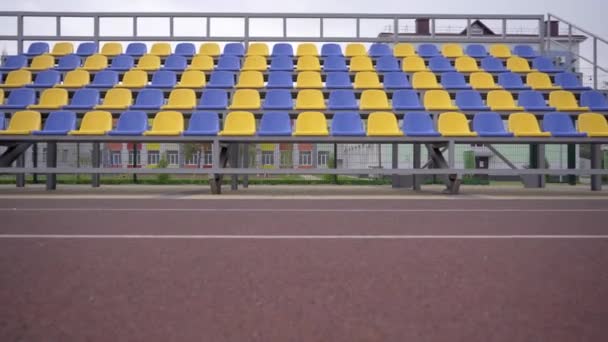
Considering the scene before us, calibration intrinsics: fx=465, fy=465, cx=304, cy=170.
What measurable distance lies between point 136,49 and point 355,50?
20.6 ft

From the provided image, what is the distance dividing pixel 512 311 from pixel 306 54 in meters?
11.8

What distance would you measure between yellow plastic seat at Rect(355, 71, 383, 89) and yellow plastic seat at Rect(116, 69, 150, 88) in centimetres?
497

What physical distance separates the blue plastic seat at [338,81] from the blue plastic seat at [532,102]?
3728 millimetres

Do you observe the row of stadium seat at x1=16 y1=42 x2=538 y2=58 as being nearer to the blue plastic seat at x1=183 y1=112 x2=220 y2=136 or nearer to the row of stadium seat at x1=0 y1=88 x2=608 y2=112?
the row of stadium seat at x1=0 y1=88 x2=608 y2=112

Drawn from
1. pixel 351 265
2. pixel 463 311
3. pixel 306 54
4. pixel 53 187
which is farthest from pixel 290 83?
pixel 463 311

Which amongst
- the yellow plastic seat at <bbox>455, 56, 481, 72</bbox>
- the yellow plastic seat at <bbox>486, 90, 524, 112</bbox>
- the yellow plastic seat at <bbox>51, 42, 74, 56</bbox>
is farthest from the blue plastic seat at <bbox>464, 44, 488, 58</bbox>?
the yellow plastic seat at <bbox>51, 42, 74, 56</bbox>

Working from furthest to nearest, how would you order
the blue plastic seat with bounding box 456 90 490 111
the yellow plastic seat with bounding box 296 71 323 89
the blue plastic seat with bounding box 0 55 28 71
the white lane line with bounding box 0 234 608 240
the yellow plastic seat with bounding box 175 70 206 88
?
the blue plastic seat with bounding box 0 55 28 71 → the yellow plastic seat with bounding box 296 71 323 89 → the yellow plastic seat with bounding box 175 70 206 88 → the blue plastic seat with bounding box 456 90 490 111 → the white lane line with bounding box 0 234 608 240

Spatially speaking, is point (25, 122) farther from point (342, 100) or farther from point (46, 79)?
point (342, 100)

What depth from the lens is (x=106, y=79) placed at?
10953mm

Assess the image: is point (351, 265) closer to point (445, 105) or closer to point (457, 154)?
point (445, 105)

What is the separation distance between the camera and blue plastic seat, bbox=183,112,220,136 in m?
8.65

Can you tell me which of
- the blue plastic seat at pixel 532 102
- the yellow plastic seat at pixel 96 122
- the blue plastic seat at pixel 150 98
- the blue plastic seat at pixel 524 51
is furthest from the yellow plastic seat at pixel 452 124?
the yellow plastic seat at pixel 96 122

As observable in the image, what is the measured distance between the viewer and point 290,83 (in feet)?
35.8

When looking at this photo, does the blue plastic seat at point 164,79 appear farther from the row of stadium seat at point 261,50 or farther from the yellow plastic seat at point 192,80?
the row of stadium seat at point 261,50
